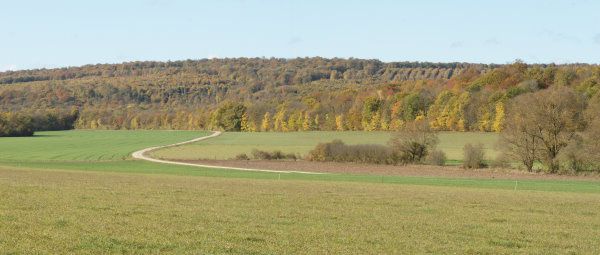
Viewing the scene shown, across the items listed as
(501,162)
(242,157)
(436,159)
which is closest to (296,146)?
(242,157)

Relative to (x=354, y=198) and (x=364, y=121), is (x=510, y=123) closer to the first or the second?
(x=354, y=198)

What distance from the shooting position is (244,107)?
6053 inches

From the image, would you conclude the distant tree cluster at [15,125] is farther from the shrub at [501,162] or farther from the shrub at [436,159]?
the shrub at [501,162]

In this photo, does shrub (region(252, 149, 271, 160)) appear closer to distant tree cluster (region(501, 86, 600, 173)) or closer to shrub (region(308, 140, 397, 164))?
shrub (region(308, 140, 397, 164))

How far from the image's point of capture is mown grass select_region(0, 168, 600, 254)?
14234 millimetres

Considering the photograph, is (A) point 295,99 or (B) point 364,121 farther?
(A) point 295,99

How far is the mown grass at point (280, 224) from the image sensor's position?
14234 millimetres

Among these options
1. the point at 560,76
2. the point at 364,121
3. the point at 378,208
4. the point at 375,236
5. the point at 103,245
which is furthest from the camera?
the point at 364,121

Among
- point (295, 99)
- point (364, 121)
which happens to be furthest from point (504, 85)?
point (295, 99)

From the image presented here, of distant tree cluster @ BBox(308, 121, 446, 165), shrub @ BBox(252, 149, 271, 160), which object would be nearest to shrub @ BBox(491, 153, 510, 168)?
distant tree cluster @ BBox(308, 121, 446, 165)

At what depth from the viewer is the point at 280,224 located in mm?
17812

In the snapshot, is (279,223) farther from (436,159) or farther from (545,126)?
(436,159)

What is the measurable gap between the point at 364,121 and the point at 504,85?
25.5 metres

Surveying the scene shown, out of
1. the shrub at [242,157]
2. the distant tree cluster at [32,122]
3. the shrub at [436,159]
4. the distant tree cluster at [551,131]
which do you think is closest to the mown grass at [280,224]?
the distant tree cluster at [551,131]
